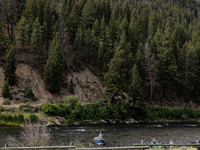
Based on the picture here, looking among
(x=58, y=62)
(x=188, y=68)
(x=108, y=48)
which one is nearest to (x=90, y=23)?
(x=108, y=48)

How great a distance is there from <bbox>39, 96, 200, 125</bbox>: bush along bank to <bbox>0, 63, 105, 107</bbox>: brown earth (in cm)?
500

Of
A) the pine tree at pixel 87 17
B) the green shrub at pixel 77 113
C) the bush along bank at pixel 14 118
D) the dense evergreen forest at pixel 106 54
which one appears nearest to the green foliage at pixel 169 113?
the dense evergreen forest at pixel 106 54

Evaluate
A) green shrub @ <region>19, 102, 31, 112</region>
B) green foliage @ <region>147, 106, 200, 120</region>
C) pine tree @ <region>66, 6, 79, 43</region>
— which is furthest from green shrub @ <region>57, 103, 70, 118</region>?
pine tree @ <region>66, 6, 79, 43</region>

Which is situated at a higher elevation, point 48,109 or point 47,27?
point 47,27

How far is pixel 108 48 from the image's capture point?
74.4 meters

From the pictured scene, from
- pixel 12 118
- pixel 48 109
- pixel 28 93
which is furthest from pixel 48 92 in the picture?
pixel 12 118

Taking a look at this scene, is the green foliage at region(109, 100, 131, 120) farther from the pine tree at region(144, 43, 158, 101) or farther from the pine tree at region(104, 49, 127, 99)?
the pine tree at region(144, 43, 158, 101)

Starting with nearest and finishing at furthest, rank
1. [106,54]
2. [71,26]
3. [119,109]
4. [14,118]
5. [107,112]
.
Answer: [14,118] < [107,112] < [119,109] < [106,54] < [71,26]

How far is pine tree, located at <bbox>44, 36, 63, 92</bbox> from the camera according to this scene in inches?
2165

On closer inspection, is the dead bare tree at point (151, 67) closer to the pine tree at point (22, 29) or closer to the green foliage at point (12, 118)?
the pine tree at point (22, 29)

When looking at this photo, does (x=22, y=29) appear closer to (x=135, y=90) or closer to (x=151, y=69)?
(x=135, y=90)

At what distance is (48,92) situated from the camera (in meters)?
55.2

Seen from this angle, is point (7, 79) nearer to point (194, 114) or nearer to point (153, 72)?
point (153, 72)

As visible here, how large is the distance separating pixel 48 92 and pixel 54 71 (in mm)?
5991
